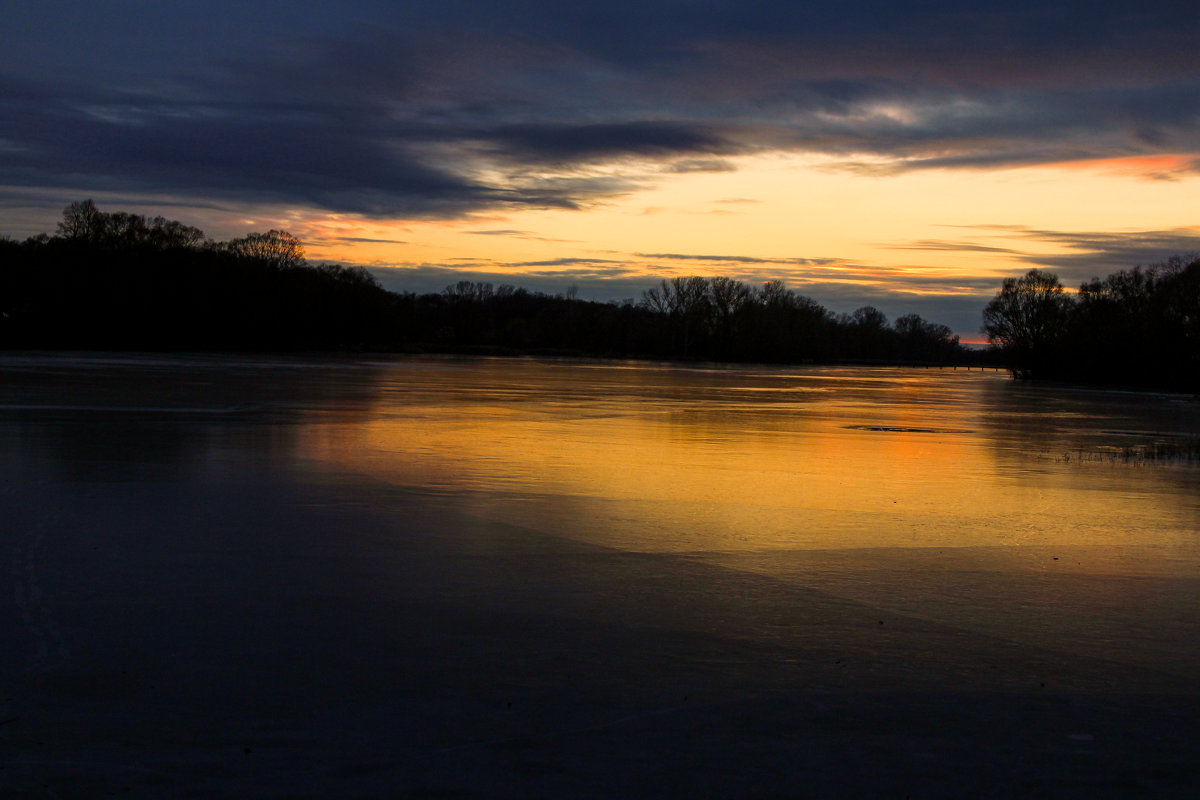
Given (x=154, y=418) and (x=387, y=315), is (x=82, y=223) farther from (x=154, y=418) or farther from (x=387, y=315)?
(x=154, y=418)

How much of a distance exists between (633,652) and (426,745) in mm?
1471

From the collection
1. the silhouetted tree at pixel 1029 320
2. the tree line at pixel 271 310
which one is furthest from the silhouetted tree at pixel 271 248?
the silhouetted tree at pixel 1029 320

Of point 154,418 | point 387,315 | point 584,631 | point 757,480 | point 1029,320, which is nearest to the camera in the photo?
point 584,631

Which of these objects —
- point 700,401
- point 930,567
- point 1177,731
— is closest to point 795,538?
point 930,567

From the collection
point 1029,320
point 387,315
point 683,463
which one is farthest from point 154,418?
point 387,315

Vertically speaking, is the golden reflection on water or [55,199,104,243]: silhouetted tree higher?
[55,199,104,243]: silhouetted tree

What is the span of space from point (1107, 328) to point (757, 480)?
212 feet

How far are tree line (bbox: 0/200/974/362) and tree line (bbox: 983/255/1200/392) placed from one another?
5005cm

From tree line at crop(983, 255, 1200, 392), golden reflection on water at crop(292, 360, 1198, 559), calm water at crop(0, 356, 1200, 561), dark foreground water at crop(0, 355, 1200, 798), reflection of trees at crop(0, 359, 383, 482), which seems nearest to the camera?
dark foreground water at crop(0, 355, 1200, 798)

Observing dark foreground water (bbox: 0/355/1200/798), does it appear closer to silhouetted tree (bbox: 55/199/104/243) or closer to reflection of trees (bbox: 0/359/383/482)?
reflection of trees (bbox: 0/359/383/482)

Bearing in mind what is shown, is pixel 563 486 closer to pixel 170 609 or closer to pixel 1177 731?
pixel 170 609

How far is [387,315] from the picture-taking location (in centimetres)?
11288

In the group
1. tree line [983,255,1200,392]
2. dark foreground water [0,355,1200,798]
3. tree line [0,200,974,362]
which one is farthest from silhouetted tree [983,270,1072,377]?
dark foreground water [0,355,1200,798]

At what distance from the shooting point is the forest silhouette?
67625 mm
